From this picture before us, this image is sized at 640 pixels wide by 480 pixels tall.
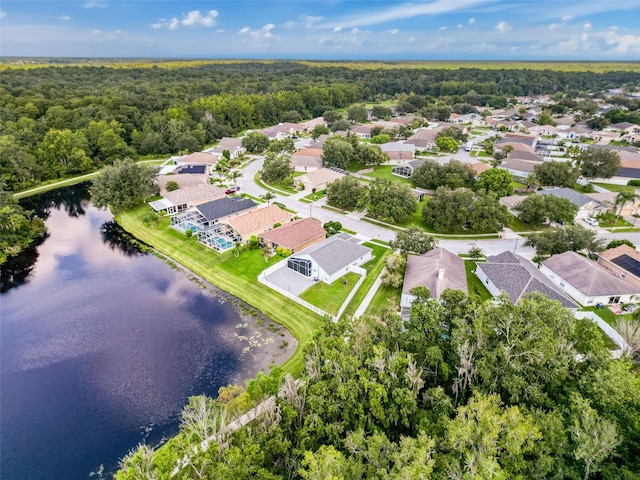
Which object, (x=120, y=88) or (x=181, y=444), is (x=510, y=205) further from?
(x=120, y=88)

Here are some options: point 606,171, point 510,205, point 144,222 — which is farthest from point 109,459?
point 606,171

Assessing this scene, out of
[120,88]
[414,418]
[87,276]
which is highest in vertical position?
[120,88]

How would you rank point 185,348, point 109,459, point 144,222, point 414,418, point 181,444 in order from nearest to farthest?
point 181,444
point 414,418
point 109,459
point 185,348
point 144,222

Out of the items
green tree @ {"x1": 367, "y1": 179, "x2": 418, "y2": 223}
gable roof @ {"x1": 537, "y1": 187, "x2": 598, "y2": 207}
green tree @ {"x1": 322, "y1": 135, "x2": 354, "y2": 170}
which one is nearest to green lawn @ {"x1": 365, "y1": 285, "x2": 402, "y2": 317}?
green tree @ {"x1": 367, "y1": 179, "x2": 418, "y2": 223}

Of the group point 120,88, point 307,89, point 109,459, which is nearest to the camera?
point 109,459

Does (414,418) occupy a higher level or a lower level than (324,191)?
higher

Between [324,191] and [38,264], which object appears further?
[324,191]
